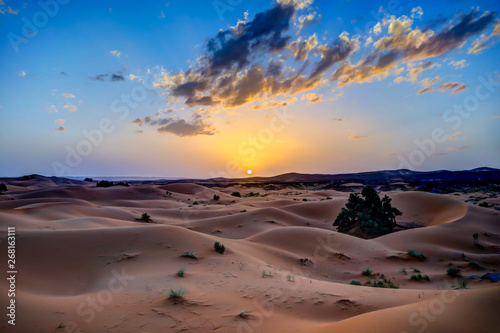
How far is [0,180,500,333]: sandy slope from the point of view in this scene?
12.0ft

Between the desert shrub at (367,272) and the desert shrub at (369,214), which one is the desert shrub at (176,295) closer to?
the desert shrub at (367,272)

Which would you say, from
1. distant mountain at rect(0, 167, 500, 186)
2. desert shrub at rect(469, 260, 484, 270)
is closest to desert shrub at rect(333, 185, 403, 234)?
desert shrub at rect(469, 260, 484, 270)

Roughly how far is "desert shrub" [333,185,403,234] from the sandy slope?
96.2 inches

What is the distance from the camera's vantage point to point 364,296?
5125 millimetres

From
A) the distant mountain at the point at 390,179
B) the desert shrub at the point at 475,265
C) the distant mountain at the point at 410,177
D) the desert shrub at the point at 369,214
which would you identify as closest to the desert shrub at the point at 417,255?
the desert shrub at the point at 475,265

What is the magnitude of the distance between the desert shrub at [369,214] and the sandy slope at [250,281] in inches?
96.2

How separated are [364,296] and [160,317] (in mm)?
4121

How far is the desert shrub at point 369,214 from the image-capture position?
15641mm

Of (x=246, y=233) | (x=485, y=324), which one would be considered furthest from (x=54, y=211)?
(x=485, y=324)

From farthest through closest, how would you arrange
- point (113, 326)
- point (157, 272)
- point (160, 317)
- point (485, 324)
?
1. point (157, 272)
2. point (160, 317)
3. point (113, 326)
4. point (485, 324)

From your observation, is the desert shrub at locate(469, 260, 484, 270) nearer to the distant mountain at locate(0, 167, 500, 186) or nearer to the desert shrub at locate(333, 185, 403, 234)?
the desert shrub at locate(333, 185, 403, 234)

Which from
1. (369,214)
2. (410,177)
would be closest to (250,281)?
(369,214)

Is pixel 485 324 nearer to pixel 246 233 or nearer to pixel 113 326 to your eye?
pixel 113 326

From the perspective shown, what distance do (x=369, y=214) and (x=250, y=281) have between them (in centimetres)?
1253
